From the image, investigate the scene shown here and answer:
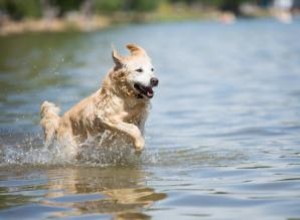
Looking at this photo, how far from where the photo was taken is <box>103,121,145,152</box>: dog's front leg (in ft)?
31.3

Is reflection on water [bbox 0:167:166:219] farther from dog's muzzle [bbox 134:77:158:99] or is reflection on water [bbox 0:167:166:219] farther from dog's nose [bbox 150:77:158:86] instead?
dog's nose [bbox 150:77:158:86]

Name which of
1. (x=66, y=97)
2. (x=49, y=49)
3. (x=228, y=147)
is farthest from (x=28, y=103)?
(x=49, y=49)

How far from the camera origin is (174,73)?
26031 millimetres

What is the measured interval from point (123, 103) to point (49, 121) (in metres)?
1.47

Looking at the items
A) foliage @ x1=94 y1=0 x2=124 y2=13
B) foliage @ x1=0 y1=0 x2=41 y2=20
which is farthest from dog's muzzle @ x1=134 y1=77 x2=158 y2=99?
foliage @ x1=94 y1=0 x2=124 y2=13

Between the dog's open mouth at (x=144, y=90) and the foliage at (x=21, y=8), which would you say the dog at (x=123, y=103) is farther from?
the foliage at (x=21, y=8)

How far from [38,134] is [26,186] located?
14.4 ft

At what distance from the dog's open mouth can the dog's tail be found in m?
1.66

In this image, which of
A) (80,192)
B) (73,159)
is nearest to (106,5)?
(73,159)

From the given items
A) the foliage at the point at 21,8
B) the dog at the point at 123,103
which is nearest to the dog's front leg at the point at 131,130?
the dog at the point at 123,103

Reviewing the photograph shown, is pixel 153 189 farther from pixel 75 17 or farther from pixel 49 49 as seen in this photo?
pixel 75 17

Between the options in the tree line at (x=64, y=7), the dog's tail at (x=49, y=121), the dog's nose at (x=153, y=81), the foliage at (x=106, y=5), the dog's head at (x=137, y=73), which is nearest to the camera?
the dog's nose at (x=153, y=81)

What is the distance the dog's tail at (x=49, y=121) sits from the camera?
35.1 feet

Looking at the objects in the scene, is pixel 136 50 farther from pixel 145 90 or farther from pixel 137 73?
pixel 145 90
